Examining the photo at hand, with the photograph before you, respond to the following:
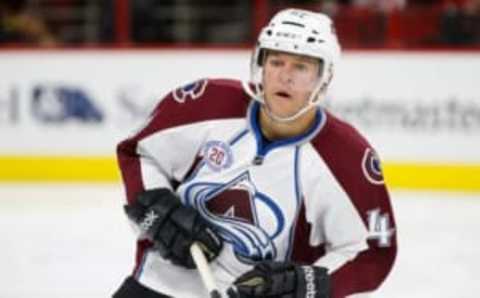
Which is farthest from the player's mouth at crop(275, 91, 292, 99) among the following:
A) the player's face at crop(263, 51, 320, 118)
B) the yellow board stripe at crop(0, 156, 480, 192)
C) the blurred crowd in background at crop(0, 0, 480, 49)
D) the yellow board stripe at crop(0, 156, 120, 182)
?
the blurred crowd in background at crop(0, 0, 480, 49)

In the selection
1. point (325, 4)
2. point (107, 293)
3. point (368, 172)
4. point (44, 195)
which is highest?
point (368, 172)

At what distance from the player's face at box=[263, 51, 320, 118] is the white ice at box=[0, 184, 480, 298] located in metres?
1.78

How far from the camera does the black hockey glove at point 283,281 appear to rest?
2240 millimetres

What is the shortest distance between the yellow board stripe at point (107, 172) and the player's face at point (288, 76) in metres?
4.22

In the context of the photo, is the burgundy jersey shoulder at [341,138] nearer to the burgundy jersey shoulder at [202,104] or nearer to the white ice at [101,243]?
the burgundy jersey shoulder at [202,104]

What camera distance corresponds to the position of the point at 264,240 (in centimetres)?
239

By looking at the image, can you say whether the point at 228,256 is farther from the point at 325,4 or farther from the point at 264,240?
the point at 325,4

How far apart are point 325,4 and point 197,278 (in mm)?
4761

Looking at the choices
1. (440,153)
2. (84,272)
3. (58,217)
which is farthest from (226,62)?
(84,272)

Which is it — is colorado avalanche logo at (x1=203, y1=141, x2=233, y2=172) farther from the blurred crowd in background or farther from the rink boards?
the blurred crowd in background

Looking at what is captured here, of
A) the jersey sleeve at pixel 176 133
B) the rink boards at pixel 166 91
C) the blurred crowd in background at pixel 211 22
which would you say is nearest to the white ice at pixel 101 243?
the rink boards at pixel 166 91

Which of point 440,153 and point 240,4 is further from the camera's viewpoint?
point 240,4

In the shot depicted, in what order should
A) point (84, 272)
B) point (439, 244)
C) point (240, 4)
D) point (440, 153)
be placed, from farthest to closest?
point (240, 4) → point (440, 153) → point (439, 244) → point (84, 272)

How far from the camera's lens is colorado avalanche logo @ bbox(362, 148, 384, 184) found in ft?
7.58
